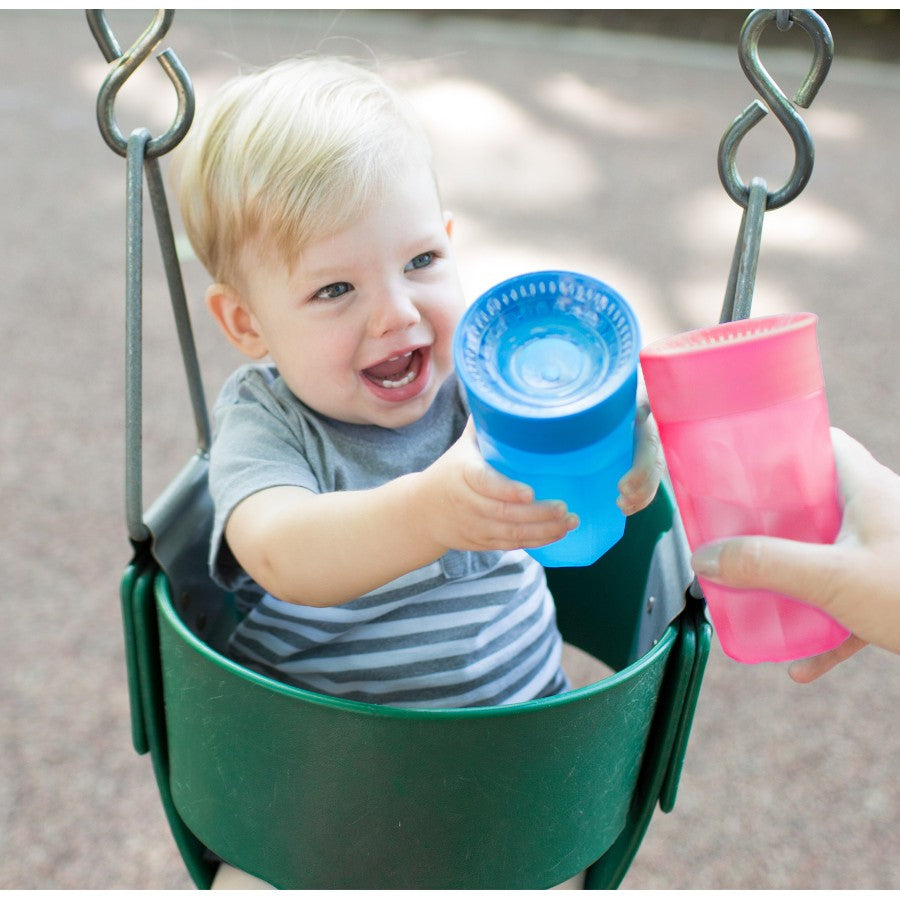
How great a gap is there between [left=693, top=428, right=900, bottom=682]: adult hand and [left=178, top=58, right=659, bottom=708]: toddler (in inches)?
6.9

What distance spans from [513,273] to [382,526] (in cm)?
135

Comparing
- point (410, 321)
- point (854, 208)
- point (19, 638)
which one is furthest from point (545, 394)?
point (854, 208)

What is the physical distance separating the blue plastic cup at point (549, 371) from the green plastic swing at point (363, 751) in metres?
0.15

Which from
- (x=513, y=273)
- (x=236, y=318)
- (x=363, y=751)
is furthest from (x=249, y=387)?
(x=513, y=273)

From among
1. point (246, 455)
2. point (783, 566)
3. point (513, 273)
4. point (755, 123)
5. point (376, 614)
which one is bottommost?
point (513, 273)

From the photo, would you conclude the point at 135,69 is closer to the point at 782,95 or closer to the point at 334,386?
the point at 334,386

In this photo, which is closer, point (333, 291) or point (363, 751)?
point (363, 751)

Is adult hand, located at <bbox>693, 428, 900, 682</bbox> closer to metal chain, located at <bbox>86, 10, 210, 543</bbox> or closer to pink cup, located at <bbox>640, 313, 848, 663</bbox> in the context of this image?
pink cup, located at <bbox>640, 313, 848, 663</bbox>

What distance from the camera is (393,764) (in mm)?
612

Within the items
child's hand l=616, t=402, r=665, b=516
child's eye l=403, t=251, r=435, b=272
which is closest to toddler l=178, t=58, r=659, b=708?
child's eye l=403, t=251, r=435, b=272

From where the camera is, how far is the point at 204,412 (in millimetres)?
845

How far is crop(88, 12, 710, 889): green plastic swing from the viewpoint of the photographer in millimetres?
610

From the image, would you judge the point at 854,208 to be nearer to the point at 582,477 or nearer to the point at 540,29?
the point at 540,29

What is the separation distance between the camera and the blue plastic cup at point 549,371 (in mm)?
490
